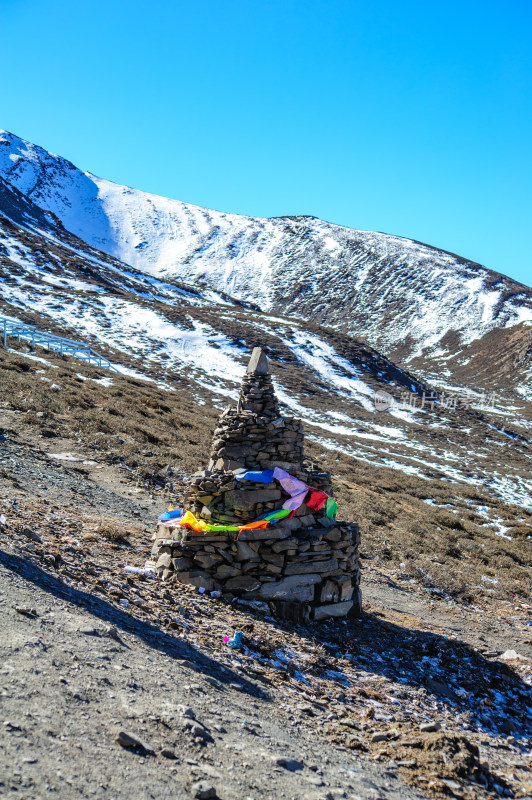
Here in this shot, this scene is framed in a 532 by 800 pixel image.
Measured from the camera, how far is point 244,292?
133875 millimetres

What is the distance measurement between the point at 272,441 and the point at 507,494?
23708 millimetres

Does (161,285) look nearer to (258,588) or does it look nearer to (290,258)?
(290,258)

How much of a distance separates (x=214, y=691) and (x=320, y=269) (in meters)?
146

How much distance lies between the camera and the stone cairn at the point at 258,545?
8289 mm

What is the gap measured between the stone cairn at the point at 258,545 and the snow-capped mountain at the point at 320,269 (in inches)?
3221

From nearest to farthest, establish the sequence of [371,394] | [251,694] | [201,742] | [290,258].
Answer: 1. [201,742]
2. [251,694]
3. [371,394]
4. [290,258]

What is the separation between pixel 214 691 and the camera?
17.7 feet

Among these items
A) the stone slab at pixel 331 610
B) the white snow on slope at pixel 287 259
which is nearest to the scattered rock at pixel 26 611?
the stone slab at pixel 331 610

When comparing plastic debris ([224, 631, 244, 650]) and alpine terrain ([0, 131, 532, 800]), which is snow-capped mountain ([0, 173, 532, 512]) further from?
plastic debris ([224, 631, 244, 650])

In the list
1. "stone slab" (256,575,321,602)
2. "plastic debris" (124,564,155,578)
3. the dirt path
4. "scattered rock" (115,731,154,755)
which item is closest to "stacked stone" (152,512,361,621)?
"stone slab" (256,575,321,602)

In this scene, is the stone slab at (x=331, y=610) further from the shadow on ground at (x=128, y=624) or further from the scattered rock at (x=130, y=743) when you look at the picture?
the scattered rock at (x=130, y=743)

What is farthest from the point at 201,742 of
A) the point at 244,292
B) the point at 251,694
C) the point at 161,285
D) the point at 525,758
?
the point at 244,292

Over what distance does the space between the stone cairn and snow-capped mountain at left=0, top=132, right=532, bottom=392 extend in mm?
81820

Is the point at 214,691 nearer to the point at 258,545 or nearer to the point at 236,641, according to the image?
the point at 236,641
